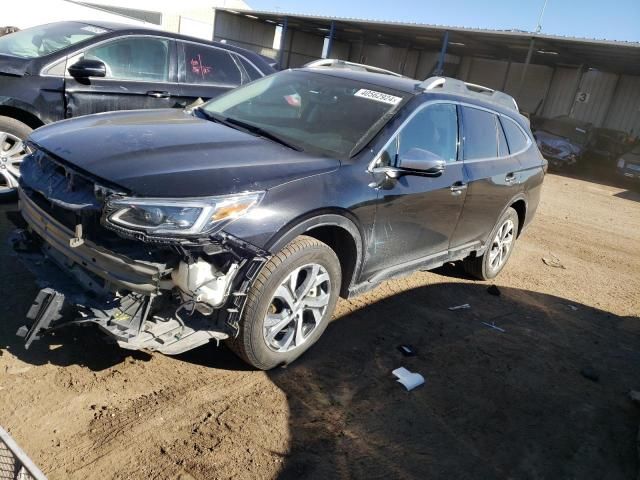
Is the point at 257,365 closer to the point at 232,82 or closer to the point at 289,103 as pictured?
the point at 289,103

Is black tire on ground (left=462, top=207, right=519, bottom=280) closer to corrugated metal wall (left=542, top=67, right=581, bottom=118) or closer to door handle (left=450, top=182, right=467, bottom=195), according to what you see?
door handle (left=450, top=182, right=467, bottom=195)

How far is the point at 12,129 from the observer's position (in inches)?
192

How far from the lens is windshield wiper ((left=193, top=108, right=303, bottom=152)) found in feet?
11.7

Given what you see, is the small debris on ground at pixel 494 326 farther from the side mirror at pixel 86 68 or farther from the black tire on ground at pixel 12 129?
the black tire on ground at pixel 12 129

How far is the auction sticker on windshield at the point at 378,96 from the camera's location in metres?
3.92

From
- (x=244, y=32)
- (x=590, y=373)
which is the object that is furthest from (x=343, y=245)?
(x=244, y=32)

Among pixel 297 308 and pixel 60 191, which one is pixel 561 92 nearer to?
pixel 297 308

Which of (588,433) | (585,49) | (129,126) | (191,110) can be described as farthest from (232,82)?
(585,49)

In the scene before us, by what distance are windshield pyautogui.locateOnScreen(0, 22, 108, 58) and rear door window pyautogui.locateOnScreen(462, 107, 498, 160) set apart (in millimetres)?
3818

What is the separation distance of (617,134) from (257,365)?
22.1 meters

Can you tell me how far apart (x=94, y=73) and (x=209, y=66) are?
1507 millimetres

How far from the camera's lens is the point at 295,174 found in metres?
3.08

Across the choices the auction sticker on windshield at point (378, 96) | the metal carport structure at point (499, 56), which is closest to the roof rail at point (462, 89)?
the auction sticker on windshield at point (378, 96)

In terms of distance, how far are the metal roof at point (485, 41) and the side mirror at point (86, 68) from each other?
708 inches
